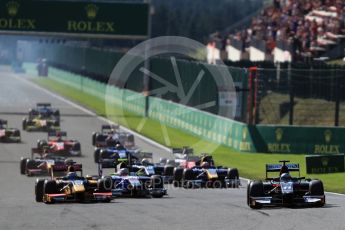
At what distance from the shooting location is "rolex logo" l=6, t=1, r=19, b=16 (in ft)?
196

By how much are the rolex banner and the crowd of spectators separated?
8.67 m

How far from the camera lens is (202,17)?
344 ft

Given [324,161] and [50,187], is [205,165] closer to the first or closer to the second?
[324,161]

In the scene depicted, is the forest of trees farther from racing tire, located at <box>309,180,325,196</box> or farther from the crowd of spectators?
racing tire, located at <box>309,180,325,196</box>

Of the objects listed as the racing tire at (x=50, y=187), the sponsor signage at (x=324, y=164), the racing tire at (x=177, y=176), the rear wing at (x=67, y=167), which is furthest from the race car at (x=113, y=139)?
the racing tire at (x=50, y=187)

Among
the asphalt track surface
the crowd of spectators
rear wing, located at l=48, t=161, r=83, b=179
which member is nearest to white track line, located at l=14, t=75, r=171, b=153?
the crowd of spectators

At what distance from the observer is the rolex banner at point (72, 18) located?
6016 cm

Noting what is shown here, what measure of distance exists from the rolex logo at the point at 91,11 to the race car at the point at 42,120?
9.06 meters

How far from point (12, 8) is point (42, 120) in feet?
31.7

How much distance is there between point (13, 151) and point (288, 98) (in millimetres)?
11140

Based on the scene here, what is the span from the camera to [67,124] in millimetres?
57875

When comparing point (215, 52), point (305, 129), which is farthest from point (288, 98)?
point (215, 52)

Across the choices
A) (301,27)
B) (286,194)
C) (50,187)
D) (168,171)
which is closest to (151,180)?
(50,187)

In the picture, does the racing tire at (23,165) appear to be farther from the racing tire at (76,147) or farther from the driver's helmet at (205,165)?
the driver's helmet at (205,165)
